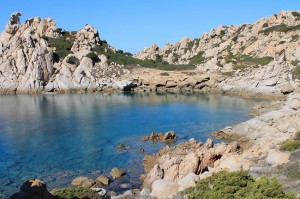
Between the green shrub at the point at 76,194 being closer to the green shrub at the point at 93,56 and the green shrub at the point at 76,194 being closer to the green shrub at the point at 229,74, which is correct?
the green shrub at the point at 229,74

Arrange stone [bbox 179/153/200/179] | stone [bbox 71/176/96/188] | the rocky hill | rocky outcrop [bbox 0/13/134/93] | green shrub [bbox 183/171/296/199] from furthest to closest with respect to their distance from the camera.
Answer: rocky outcrop [bbox 0/13/134/93], the rocky hill, stone [bbox 71/176/96/188], stone [bbox 179/153/200/179], green shrub [bbox 183/171/296/199]

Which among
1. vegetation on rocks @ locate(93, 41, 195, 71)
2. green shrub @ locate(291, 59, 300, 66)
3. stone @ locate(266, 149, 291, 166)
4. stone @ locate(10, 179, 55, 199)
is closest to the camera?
stone @ locate(10, 179, 55, 199)

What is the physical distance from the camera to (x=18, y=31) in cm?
12938

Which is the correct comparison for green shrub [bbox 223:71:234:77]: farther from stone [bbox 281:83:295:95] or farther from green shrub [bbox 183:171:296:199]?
green shrub [bbox 183:171:296:199]

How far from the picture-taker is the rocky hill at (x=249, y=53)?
9375cm

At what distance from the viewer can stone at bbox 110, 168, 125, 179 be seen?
113 feet

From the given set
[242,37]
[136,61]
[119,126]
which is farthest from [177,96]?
[242,37]

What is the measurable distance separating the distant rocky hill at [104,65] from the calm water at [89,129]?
17178 mm

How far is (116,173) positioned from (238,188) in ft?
57.2

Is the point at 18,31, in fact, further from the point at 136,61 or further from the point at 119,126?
the point at 119,126

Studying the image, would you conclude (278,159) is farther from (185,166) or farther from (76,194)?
(76,194)

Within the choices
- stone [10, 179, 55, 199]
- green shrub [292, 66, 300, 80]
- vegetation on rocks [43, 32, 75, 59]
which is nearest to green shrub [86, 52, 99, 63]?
vegetation on rocks [43, 32, 75, 59]

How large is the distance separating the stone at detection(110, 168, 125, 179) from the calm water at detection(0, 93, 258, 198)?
29.1 inches

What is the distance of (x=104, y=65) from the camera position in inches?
4833
